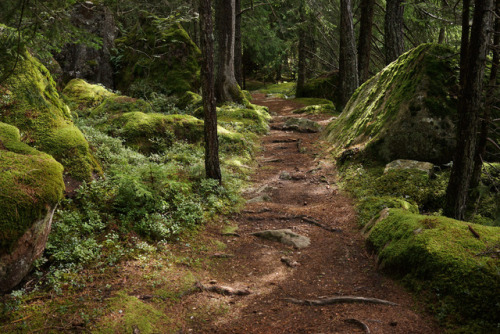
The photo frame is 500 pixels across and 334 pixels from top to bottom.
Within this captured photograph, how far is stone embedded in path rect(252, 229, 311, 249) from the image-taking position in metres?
5.70

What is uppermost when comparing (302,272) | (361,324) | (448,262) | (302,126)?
(302,126)

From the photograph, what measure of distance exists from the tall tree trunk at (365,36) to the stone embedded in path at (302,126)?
4403 mm

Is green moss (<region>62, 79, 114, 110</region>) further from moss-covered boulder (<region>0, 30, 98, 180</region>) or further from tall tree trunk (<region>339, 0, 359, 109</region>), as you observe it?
tall tree trunk (<region>339, 0, 359, 109</region>)

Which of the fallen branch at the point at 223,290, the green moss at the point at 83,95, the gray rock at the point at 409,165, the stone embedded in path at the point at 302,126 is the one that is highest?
the green moss at the point at 83,95

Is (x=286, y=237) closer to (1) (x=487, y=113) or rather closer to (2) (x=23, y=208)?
(2) (x=23, y=208)

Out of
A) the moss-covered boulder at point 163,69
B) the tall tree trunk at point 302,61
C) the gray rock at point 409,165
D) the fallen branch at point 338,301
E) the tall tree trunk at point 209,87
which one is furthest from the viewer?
the tall tree trunk at point 302,61

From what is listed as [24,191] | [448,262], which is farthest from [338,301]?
[24,191]

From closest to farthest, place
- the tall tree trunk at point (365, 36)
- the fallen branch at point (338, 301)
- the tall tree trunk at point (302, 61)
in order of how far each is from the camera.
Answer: the fallen branch at point (338, 301) → the tall tree trunk at point (365, 36) → the tall tree trunk at point (302, 61)

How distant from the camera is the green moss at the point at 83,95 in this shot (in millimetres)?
12422

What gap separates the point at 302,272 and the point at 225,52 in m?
12.1

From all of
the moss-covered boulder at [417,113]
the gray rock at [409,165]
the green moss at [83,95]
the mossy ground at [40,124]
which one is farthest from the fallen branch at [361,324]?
the green moss at [83,95]

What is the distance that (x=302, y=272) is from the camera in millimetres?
4859

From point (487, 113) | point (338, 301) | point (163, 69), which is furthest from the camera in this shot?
point (163, 69)

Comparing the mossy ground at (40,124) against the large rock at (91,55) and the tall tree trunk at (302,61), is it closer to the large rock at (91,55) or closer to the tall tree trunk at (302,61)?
the large rock at (91,55)
